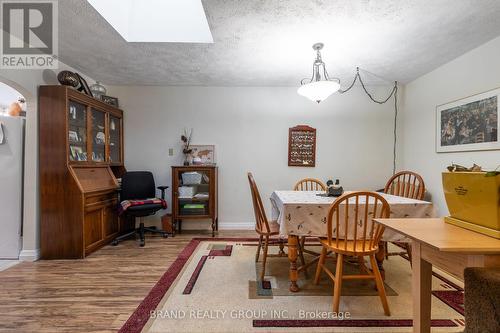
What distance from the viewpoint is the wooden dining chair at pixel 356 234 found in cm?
163

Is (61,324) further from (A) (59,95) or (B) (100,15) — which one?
(B) (100,15)

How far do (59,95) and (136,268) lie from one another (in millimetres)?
2044

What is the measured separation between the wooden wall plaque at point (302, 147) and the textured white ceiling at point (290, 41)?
83 centimetres

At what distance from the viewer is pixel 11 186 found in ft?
8.32

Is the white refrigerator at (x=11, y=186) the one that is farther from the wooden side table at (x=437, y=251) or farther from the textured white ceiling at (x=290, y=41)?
the wooden side table at (x=437, y=251)

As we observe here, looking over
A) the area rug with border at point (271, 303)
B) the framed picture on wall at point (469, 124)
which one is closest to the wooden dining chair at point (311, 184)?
the area rug with border at point (271, 303)

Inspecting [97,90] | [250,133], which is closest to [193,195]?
[250,133]

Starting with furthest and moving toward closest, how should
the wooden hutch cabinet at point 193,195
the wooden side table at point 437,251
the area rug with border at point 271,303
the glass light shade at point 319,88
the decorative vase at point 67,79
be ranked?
the wooden hutch cabinet at point 193,195, the decorative vase at point 67,79, the glass light shade at point 319,88, the area rug with border at point 271,303, the wooden side table at point 437,251

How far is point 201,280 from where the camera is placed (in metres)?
2.12

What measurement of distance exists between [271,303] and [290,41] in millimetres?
2403

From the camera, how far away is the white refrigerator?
99.3 inches

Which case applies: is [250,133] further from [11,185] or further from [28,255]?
[28,255]

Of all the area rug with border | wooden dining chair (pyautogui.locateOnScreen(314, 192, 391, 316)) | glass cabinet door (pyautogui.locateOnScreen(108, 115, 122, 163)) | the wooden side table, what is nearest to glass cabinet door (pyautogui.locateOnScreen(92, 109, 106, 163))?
glass cabinet door (pyautogui.locateOnScreen(108, 115, 122, 163))

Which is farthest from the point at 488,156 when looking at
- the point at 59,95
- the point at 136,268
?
the point at 59,95
